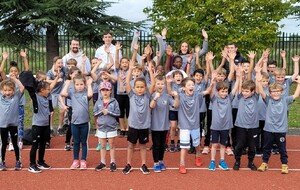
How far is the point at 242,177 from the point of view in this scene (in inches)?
277

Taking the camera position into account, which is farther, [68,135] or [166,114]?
[68,135]

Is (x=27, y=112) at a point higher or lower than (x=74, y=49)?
lower

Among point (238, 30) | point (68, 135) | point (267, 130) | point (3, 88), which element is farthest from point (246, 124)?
point (238, 30)

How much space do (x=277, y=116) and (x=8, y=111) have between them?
4419 millimetres

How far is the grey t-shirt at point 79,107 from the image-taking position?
748 centimetres

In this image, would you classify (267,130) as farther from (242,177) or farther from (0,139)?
(0,139)

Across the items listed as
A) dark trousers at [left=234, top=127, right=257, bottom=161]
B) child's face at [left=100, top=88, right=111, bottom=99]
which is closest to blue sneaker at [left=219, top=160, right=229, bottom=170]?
dark trousers at [left=234, top=127, right=257, bottom=161]

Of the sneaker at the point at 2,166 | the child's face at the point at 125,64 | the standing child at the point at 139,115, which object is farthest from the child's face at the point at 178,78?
Result: the sneaker at the point at 2,166

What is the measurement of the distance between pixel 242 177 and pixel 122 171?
1943mm

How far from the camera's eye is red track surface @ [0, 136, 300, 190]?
656 cm

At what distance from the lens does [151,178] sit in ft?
22.8

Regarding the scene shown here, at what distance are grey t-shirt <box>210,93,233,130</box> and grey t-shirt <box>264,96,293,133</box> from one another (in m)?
0.65

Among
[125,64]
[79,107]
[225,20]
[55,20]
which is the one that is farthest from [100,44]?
[79,107]

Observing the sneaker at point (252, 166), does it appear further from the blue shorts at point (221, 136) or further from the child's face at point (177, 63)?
the child's face at point (177, 63)
